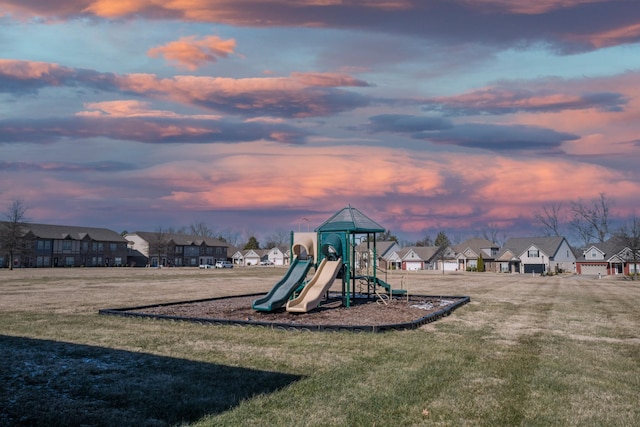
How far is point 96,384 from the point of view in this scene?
8.60 meters

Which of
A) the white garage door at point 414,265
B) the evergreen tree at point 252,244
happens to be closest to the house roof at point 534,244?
the white garage door at point 414,265

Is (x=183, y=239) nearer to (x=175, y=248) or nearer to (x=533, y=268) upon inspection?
(x=175, y=248)

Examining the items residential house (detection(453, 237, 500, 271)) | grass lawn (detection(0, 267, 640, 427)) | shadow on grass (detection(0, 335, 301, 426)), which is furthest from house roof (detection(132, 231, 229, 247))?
shadow on grass (detection(0, 335, 301, 426))

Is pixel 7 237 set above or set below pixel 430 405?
above

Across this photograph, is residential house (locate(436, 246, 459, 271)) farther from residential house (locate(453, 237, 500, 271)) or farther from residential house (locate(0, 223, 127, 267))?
residential house (locate(0, 223, 127, 267))

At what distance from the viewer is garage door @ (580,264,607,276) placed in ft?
273

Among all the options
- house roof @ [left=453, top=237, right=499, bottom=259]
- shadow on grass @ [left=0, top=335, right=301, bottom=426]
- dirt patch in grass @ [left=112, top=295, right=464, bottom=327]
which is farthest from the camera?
house roof @ [left=453, top=237, right=499, bottom=259]

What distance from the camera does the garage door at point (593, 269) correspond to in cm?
8319

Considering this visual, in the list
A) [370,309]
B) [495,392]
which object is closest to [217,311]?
[370,309]

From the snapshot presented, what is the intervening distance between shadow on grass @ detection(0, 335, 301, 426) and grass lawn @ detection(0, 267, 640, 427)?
0.09 feet

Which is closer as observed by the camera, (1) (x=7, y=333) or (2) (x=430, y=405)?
(2) (x=430, y=405)

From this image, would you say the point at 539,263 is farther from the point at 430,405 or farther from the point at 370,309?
the point at 430,405

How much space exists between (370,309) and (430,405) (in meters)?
12.5

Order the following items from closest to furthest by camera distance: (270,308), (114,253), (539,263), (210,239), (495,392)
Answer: (495,392)
(270,308)
(539,263)
(114,253)
(210,239)
